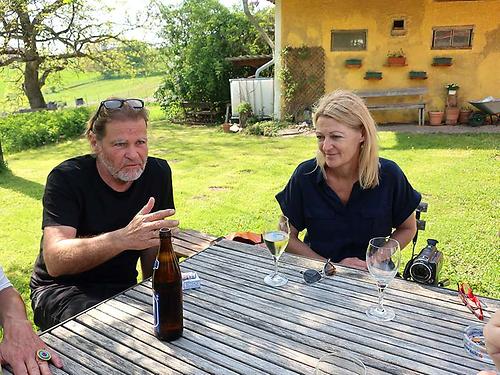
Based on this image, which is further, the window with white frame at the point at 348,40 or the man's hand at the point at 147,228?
the window with white frame at the point at 348,40

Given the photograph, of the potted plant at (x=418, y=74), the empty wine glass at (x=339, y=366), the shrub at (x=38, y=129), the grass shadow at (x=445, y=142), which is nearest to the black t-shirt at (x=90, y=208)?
the empty wine glass at (x=339, y=366)

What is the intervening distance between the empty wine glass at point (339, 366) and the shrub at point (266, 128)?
990 cm

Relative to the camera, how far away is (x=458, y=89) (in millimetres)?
10969

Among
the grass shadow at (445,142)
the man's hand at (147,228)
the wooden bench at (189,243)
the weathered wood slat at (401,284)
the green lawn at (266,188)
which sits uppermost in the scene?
the man's hand at (147,228)

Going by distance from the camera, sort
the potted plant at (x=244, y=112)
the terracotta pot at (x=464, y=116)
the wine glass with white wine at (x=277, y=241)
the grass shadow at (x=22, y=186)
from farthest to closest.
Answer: the potted plant at (x=244, y=112), the terracotta pot at (x=464, y=116), the grass shadow at (x=22, y=186), the wine glass with white wine at (x=277, y=241)

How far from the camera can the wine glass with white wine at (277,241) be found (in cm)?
179

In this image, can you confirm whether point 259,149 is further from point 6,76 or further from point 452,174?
point 6,76

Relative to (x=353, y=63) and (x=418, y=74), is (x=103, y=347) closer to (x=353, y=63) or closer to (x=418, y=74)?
(x=353, y=63)

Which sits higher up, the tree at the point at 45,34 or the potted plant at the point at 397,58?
the tree at the point at 45,34

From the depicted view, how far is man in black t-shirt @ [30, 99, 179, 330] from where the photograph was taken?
2.14 m

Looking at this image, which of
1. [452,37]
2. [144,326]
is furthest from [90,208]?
[452,37]

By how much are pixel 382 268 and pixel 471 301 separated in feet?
1.22

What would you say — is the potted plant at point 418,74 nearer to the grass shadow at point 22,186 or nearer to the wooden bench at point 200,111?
the wooden bench at point 200,111

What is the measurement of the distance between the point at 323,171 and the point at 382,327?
1.24m
